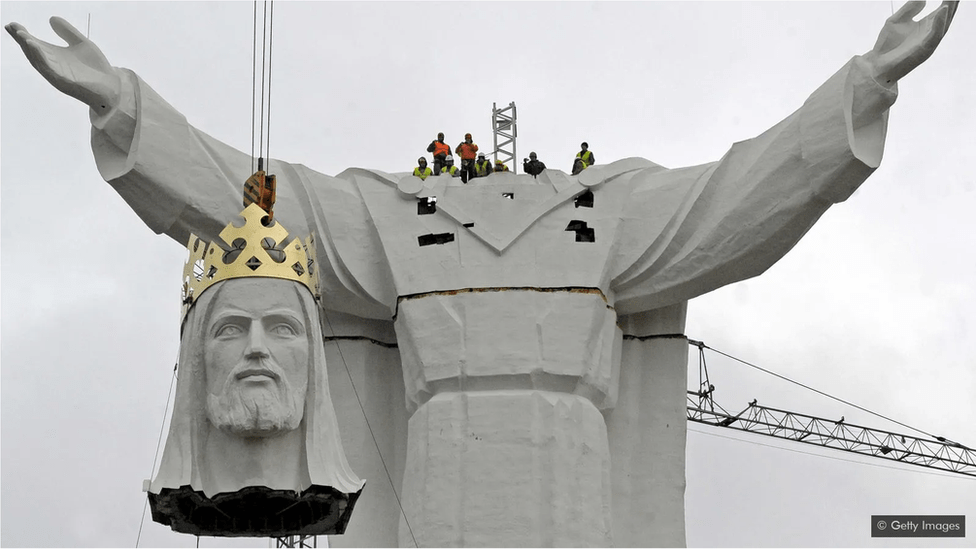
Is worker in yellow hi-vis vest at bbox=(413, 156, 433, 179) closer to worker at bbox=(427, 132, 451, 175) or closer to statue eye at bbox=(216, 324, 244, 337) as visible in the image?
worker at bbox=(427, 132, 451, 175)

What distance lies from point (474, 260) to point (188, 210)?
2486 mm

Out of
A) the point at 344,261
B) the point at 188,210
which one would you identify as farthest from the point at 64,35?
the point at 344,261

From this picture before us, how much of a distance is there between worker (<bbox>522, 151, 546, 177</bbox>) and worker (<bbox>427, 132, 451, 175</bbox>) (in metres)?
0.81

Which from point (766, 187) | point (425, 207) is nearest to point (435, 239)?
point (425, 207)

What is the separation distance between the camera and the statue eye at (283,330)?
1383 cm

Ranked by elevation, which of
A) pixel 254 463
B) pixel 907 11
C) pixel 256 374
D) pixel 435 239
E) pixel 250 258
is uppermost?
pixel 907 11

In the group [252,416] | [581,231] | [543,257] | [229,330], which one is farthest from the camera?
[581,231]

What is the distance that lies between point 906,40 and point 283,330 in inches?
226

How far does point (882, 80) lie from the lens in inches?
625

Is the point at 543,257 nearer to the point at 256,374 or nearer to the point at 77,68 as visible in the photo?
the point at 256,374

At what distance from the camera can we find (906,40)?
15.8 meters

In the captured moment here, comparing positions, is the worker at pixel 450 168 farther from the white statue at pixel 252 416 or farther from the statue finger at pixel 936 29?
the statue finger at pixel 936 29

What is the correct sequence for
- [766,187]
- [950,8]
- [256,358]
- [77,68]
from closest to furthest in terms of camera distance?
[256,358]
[950,8]
[77,68]
[766,187]

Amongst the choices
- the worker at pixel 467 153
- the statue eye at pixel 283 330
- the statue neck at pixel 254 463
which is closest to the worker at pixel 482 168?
the worker at pixel 467 153
